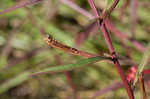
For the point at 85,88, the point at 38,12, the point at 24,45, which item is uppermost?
the point at 38,12

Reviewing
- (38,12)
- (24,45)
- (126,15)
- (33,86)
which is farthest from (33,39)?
(126,15)

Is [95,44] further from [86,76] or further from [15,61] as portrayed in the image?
[15,61]

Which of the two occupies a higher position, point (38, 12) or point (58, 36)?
point (38, 12)

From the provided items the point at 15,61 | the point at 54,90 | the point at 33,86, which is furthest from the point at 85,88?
the point at 15,61

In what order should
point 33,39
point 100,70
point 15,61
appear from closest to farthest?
point 15,61 < point 100,70 < point 33,39

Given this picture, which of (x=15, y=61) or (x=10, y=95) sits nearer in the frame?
(x=15, y=61)

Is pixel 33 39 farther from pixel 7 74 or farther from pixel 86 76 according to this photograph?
pixel 86 76

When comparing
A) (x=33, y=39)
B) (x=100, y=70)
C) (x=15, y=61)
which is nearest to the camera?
(x=15, y=61)
